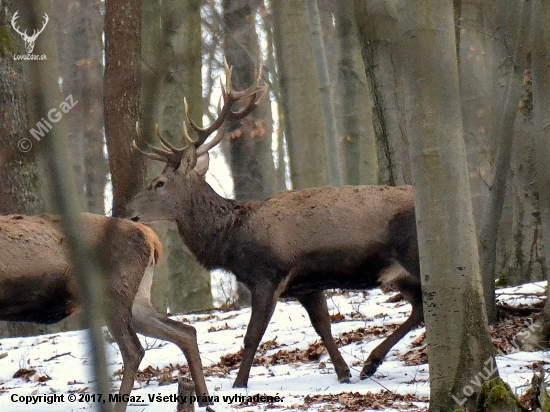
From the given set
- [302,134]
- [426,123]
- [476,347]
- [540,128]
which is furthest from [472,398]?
[302,134]

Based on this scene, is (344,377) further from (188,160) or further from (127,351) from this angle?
(188,160)

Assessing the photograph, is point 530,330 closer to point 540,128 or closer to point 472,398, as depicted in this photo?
point 540,128

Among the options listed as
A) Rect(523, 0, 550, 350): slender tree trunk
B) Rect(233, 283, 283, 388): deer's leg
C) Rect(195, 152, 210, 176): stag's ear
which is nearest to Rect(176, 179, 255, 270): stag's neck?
Rect(195, 152, 210, 176): stag's ear

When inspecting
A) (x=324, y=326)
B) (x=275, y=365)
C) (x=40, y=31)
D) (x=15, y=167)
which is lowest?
(x=275, y=365)

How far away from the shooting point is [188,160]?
776 cm

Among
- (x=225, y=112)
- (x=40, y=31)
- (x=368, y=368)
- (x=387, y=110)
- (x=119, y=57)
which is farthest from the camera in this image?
(x=387, y=110)

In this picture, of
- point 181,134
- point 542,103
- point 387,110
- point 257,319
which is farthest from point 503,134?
point 181,134

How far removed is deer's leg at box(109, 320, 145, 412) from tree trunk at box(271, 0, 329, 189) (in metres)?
5.54

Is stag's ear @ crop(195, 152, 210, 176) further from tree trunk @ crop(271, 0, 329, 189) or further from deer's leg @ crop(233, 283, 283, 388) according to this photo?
tree trunk @ crop(271, 0, 329, 189)

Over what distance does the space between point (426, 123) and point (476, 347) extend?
1204 mm

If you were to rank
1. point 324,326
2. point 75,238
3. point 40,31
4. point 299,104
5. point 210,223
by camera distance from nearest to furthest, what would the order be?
point 75,238
point 40,31
point 324,326
point 210,223
point 299,104

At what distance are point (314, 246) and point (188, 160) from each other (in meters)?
1.54

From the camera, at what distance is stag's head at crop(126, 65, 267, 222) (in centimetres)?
761

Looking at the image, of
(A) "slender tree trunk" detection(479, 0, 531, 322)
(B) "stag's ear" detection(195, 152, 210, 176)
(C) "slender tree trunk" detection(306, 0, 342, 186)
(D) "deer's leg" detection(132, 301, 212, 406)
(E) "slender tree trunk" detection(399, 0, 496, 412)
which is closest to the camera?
(E) "slender tree trunk" detection(399, 0, 496, 412)
